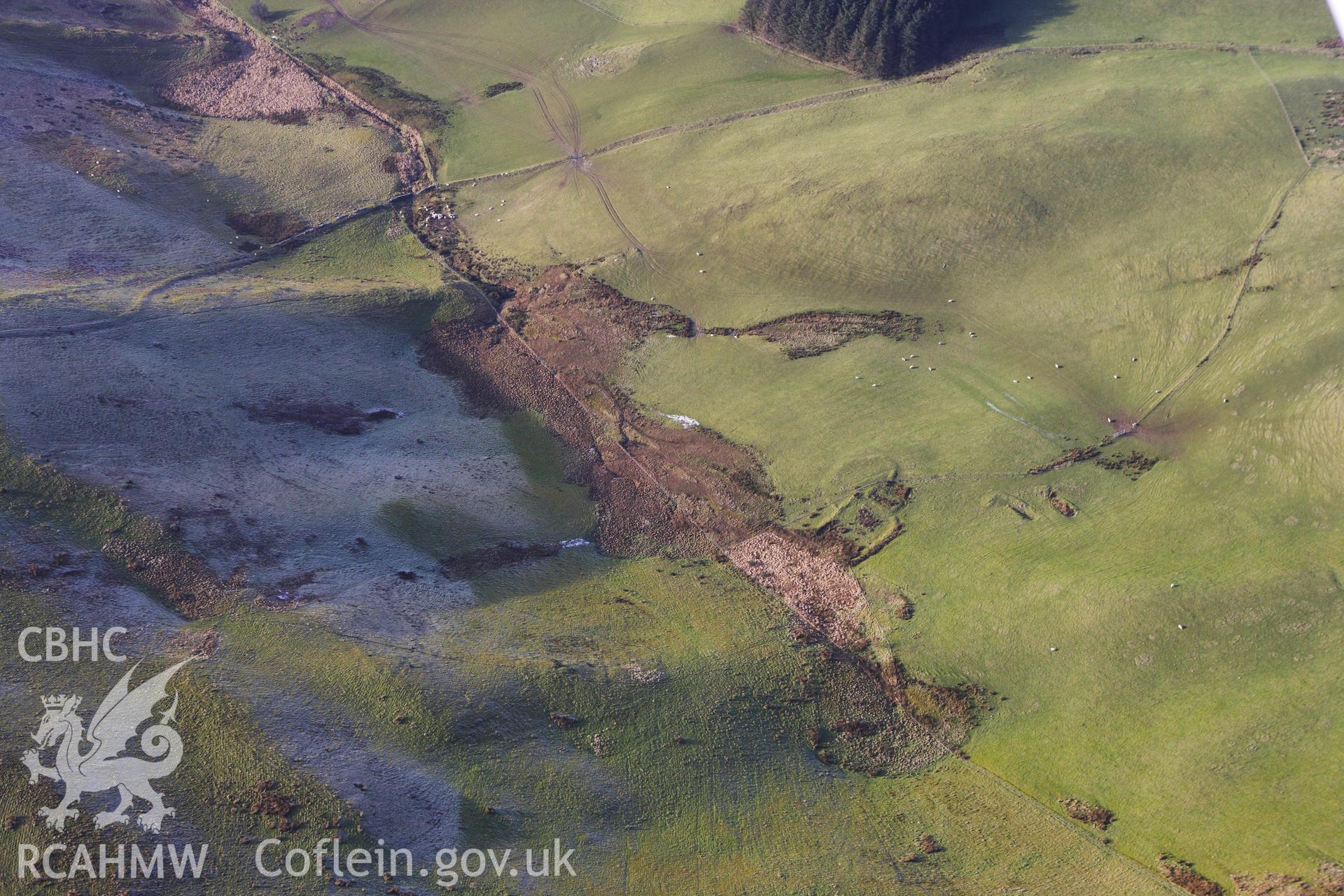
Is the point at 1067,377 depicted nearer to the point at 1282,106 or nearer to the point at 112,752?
the point at 1282,106

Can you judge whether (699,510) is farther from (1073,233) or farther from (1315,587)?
(1073,233)

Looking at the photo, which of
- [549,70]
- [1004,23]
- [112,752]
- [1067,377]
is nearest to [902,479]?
[1067,377]

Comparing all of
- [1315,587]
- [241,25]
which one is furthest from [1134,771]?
[241,25]

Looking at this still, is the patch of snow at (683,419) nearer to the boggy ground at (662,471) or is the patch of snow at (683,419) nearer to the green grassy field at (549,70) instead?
the boggy ground at (662,471)

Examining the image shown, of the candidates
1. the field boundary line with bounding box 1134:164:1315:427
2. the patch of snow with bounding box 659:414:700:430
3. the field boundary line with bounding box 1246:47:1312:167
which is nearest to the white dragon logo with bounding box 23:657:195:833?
the patch of snow with bounding box 659:414:700:430

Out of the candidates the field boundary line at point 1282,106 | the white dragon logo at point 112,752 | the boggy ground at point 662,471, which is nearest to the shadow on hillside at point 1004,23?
the field boundary line at point 1282,106

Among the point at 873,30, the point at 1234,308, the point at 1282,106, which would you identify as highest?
the point at 873,30

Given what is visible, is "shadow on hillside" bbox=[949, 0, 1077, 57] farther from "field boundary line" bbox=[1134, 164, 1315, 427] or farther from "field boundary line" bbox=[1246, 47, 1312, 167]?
"field boundary line" bbox=[1134, 164, 1315, 427]
